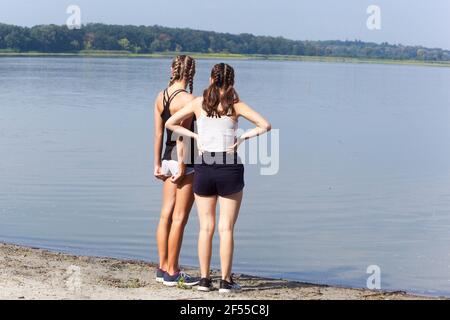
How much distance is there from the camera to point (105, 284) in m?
8.47

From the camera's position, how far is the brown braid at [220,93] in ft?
25.3

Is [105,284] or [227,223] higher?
[227,223]

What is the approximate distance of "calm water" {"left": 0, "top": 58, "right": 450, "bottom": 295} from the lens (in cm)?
1209

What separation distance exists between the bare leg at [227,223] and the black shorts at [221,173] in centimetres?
6

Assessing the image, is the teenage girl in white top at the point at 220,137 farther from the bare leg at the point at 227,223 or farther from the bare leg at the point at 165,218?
the bare leg at the point at 165,218

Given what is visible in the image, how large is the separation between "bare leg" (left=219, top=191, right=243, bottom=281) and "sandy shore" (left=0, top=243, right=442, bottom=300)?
252 millimetres

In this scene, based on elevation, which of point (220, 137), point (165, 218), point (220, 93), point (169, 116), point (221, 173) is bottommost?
point (165, 218)

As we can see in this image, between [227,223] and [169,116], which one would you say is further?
[169,116]

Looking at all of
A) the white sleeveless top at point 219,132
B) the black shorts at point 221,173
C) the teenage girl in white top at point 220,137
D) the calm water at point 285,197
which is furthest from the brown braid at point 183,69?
the calm water at point 285,197

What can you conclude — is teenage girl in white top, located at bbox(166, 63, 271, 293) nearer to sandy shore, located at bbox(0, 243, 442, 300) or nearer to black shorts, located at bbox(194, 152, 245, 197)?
black shorts, located at bbox(194, 152, 245, 197)

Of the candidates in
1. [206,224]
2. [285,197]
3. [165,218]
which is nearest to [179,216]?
[165,218]

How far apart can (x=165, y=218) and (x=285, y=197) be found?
321 inches

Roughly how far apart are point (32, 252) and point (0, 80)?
48641mm

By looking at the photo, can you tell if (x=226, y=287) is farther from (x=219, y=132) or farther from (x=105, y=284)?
(x=219, y=132)
